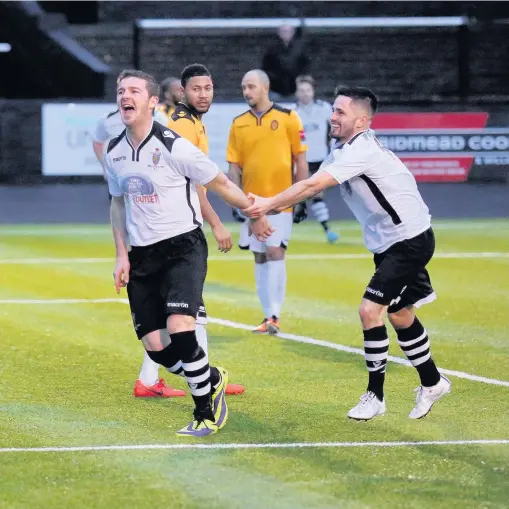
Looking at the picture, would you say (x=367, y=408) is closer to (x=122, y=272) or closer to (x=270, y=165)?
(x=122, y=272)

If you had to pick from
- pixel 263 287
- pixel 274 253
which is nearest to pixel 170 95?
pixel 274 253

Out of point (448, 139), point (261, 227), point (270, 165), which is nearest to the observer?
point (261, 227)

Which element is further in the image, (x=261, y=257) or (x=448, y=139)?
(x=448, y=139)

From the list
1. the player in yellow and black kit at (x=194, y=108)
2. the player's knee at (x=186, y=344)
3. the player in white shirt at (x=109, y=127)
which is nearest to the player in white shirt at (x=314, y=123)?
the player in white shirt at (x=109, y=127)

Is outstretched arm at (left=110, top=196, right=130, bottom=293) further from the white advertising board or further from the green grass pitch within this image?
the white advertising board

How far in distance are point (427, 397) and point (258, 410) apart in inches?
46.3

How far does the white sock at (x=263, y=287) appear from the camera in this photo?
11.8 meters

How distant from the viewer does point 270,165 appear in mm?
11797

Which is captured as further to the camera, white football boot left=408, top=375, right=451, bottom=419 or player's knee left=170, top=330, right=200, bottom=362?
white football boot left=408, top=375, right=451, bottom=419

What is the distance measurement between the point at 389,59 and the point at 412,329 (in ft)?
62.4

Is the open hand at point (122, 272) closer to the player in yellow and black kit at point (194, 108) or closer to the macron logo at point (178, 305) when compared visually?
the macron logo at point (178, 305)


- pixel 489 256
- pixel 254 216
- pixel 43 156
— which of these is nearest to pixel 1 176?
pixel 43 156

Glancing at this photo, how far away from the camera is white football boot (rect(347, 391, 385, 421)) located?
802cm

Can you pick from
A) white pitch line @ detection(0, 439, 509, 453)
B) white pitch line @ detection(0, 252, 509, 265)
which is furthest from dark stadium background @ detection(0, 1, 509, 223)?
white pitch line @ detection(0, 439, 509, 453)
